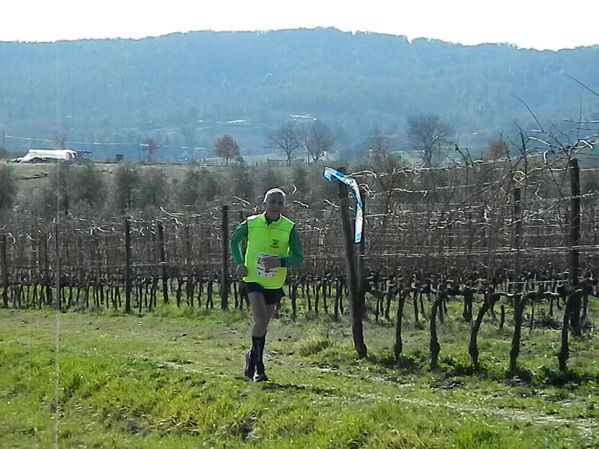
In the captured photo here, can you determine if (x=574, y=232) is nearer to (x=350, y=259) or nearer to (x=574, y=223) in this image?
(x=574, y=223)

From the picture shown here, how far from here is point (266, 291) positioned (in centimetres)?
895

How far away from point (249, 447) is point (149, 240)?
19.4 metres

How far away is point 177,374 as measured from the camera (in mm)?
9312

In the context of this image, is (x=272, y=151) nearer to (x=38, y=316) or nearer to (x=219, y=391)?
(x=38, y=316)

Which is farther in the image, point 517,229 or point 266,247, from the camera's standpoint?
point 517,229

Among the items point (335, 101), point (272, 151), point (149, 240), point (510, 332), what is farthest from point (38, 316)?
point (335, 101)

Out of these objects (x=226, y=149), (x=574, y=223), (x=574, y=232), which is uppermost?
(x=226, y=149)

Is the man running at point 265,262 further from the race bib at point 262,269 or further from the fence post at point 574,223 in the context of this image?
the fence post at point 574,223

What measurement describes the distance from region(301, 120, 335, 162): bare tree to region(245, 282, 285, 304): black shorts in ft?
210

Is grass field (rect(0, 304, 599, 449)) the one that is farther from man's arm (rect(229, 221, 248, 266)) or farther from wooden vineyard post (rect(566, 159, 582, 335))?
man's arm (rect(229, 221, 248, 266))

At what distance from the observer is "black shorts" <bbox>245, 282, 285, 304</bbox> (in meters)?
8.91

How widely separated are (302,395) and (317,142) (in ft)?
248

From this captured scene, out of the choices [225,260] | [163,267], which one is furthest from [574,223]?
[163,267]

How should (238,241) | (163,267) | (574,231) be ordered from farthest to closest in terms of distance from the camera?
1. (163,267)
2. (574,231)
3. (238,241)
